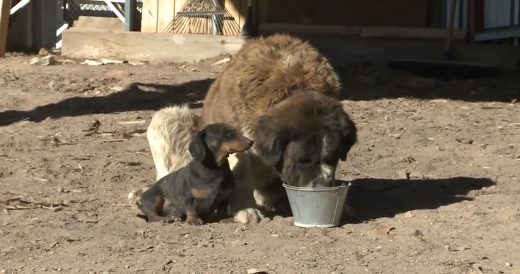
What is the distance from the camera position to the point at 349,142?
21.5 feet

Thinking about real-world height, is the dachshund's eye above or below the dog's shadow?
above

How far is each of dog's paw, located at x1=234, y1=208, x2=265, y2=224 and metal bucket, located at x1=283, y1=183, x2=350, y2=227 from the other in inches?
11.8

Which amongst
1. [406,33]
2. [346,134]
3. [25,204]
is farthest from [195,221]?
[406,33]

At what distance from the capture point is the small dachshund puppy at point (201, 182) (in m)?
6.37

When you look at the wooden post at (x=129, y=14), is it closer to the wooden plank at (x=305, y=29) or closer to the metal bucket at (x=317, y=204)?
the wooden plank at (x=305, y=29)

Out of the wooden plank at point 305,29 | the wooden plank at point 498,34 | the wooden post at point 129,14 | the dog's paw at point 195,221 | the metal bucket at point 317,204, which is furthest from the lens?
the wooden post at point 129,14

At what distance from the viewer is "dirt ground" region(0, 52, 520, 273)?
592 centimetres

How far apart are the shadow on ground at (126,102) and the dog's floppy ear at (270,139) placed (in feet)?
15.0

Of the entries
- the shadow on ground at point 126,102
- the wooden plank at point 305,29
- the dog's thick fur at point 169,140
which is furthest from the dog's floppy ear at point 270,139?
the wooden plank at point 305,29

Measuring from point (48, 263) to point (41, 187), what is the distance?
2.17 metres

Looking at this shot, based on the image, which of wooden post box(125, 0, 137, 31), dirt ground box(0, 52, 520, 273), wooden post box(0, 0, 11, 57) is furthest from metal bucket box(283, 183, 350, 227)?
wooden post box(0, 0, 11, 57)

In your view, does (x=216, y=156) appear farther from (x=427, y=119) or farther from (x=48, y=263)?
(x=427, y=119)

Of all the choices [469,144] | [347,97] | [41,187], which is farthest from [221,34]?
[41,187]

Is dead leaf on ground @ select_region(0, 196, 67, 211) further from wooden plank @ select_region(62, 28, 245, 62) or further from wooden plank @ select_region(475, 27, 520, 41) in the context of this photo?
wooden plank @ select_region(475, 27, 520, 41)
